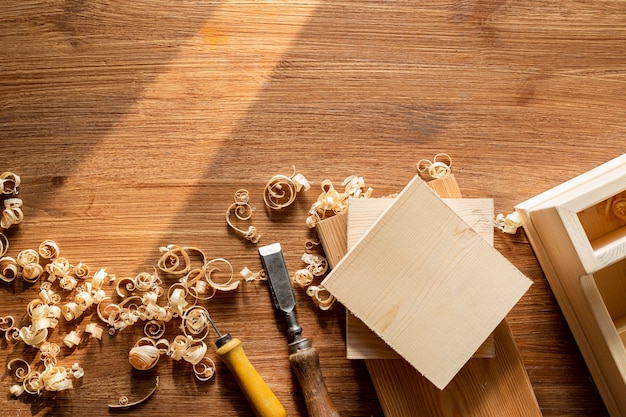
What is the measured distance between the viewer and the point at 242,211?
4.51ft

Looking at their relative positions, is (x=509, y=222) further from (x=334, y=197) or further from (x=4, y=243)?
(x=4, y=243)

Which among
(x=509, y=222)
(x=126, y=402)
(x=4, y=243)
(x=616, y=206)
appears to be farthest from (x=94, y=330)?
(x=616, y=206)

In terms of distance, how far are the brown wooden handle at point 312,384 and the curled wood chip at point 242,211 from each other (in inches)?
11.2

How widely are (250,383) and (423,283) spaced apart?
42 centimetres

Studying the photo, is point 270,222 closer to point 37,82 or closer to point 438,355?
point 438,355

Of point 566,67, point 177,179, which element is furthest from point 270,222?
point 566,67

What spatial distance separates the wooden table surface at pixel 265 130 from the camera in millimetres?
1355

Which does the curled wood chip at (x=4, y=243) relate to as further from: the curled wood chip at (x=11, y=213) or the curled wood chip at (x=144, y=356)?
the curled wood chip at (x=144, y=356)

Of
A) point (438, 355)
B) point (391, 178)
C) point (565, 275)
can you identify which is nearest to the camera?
point (438, 355)

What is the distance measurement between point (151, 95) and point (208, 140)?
17 cm

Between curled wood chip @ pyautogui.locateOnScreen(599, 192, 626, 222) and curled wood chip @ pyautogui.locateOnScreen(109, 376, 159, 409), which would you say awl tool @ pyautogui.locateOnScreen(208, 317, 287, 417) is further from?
curled wood chip @ pyautogui.locateOnScreen(599, 192, 626, 222)

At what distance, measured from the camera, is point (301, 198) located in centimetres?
139

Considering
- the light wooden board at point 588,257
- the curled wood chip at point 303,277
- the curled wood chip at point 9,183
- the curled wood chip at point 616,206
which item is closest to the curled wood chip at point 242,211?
the curled wood chip at point 303,277

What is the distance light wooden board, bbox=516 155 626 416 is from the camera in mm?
1143
